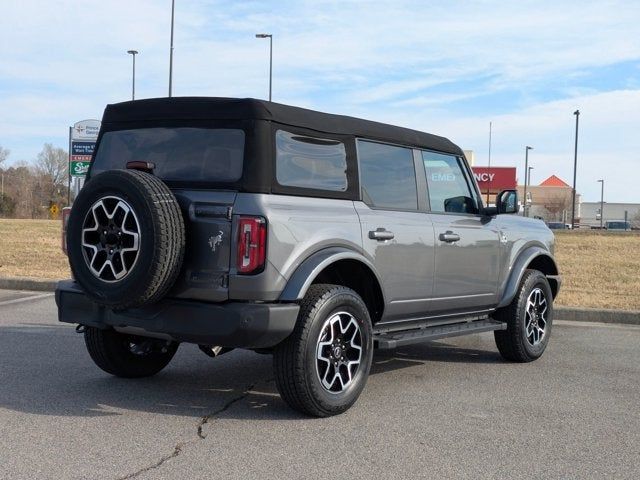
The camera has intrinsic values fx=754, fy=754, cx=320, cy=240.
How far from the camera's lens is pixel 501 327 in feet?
22.2

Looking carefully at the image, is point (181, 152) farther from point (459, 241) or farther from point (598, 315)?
point (598, 315)

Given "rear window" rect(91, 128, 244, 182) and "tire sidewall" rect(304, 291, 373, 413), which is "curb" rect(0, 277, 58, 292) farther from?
"tire sidewall" rect(304, 291, 373, 413)

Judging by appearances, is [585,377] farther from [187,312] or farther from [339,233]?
[187,312]

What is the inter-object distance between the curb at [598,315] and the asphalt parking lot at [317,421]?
252cm

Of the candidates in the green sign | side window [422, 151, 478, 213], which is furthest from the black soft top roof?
the green sign

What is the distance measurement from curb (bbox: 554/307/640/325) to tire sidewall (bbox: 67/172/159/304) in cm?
690

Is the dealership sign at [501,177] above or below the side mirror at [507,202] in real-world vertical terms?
above

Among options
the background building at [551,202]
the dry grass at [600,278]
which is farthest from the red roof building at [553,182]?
the dry grass at [600,278]

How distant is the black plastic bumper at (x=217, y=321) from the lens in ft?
14.9

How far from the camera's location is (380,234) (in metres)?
5.45

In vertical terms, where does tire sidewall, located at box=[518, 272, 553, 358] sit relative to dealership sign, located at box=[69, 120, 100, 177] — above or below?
below

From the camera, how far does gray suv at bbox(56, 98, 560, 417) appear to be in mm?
4594

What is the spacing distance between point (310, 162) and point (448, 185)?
5.99 ft

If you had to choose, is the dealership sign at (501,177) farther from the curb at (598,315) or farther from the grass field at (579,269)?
the curb at (598,315)
